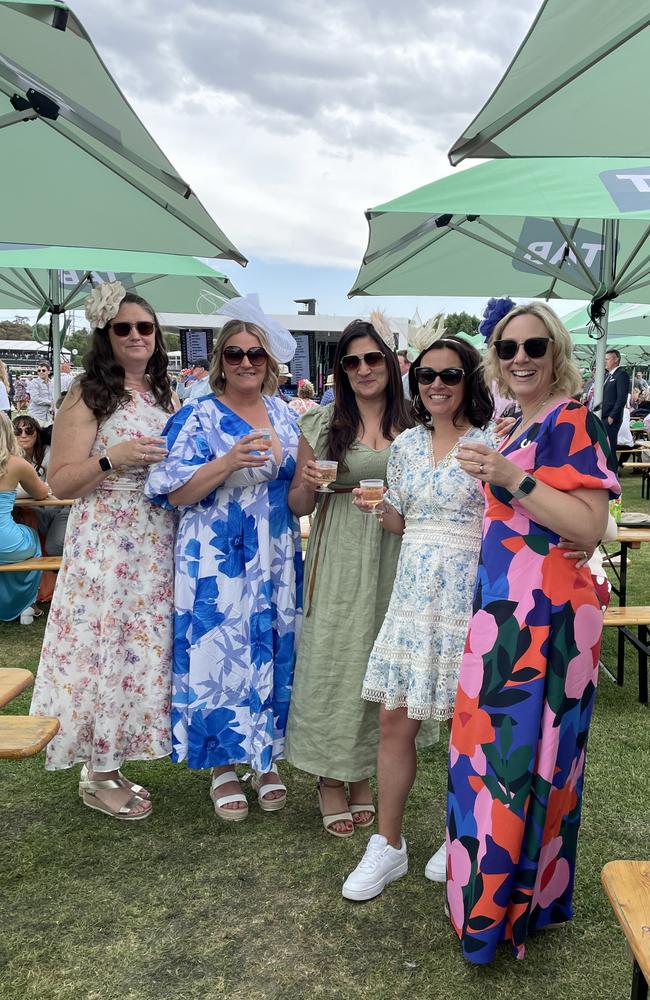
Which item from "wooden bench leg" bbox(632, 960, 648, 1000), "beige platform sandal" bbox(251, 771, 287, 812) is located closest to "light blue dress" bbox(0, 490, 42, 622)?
"beige platform sandal" bbox(251, 771, 287, 812)

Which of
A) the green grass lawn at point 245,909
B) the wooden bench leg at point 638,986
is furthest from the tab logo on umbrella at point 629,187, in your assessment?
the wooden bench leg at point 638,986

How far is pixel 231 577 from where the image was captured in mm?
2883

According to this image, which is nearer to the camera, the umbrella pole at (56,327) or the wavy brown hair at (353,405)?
the wavy brown hair at (353,405)

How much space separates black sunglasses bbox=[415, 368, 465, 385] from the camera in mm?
2406

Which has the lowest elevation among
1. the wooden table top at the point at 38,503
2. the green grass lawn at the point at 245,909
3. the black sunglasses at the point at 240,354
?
the green grass lawn at the point at 245,909

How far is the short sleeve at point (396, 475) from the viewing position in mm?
2564

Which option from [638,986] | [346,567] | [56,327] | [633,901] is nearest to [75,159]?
[346,567]

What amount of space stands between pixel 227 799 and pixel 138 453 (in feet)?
5.04

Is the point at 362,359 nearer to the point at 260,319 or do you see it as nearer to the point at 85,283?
the point at 260,319

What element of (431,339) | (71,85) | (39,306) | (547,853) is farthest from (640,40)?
(39,306)

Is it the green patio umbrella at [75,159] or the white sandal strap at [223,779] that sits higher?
the green patio umbrella at [75,159]

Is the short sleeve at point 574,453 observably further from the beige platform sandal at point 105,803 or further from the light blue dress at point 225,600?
the beige platform sandal at point 105,803

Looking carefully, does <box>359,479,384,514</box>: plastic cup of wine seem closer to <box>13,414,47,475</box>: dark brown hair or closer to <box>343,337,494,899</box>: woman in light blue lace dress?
<box>343,337,494,899</box>: woman in light blue lace dress

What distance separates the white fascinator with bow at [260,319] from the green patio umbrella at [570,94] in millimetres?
1207
